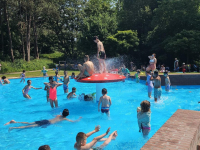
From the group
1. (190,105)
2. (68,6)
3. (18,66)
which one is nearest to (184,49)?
(190,105)

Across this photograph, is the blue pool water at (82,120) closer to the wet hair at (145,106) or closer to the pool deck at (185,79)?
the wet hair at (145,106)

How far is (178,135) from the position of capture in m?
3.81

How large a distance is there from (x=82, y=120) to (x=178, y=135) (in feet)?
18.0

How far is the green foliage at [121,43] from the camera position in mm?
31469

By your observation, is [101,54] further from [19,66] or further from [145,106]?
[19,66]

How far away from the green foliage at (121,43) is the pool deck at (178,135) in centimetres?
2702

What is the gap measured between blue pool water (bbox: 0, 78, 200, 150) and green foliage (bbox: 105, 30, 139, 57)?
57.5 ft

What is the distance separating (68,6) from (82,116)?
40.3m

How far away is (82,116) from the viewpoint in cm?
940

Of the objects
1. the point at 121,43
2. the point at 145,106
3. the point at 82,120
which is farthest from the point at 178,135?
the point at 121,43

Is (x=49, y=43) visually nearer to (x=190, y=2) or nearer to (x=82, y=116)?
(x=190, y=2)

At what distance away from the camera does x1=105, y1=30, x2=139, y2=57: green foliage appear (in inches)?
1239

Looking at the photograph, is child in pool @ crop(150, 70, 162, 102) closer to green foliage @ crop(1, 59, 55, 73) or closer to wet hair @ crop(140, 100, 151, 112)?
wet hair @ crop(140, 100, 151, 112)

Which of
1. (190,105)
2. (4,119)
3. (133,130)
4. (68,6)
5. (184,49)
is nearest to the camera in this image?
(133,130)
